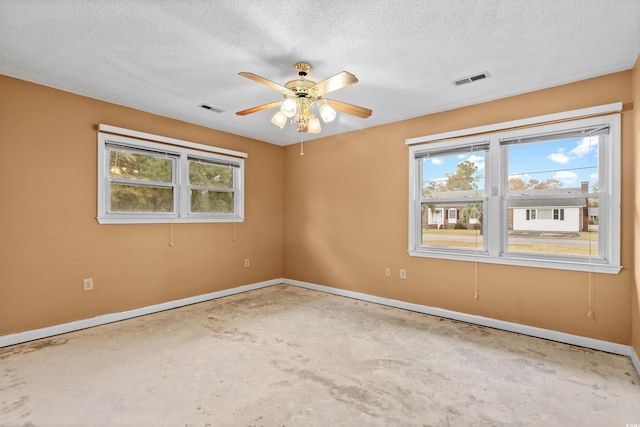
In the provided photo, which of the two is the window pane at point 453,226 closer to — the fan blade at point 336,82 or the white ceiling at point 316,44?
the white ceiling at point 316,44

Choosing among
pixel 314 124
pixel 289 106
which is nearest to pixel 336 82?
pixel 289 106

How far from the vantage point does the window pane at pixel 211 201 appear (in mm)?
4395

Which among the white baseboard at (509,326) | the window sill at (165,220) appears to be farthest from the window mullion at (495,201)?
the window sill at (165,220)

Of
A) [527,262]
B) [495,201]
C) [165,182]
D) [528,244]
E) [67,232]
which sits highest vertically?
[165,182]

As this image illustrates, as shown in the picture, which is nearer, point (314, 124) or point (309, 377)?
point (309, 377)

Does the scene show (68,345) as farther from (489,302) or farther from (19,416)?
(489,302)

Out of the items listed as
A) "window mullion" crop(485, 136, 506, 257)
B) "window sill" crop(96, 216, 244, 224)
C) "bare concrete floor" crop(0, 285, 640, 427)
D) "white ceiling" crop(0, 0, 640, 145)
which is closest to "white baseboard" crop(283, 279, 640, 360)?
"bare concrete floor" crop(0, 285, 640, 427)

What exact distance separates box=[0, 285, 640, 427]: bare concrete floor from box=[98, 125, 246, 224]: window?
1407 mm

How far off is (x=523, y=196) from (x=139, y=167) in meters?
4.52

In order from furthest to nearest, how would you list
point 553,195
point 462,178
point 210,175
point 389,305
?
point 210,175, point 389,305, point 462,178, point 553,195

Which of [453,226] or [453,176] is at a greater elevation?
[453,176]

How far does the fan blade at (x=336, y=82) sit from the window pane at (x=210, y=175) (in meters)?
2.57

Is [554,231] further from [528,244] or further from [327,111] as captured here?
[327,111]

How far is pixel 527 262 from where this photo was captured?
316 cm
